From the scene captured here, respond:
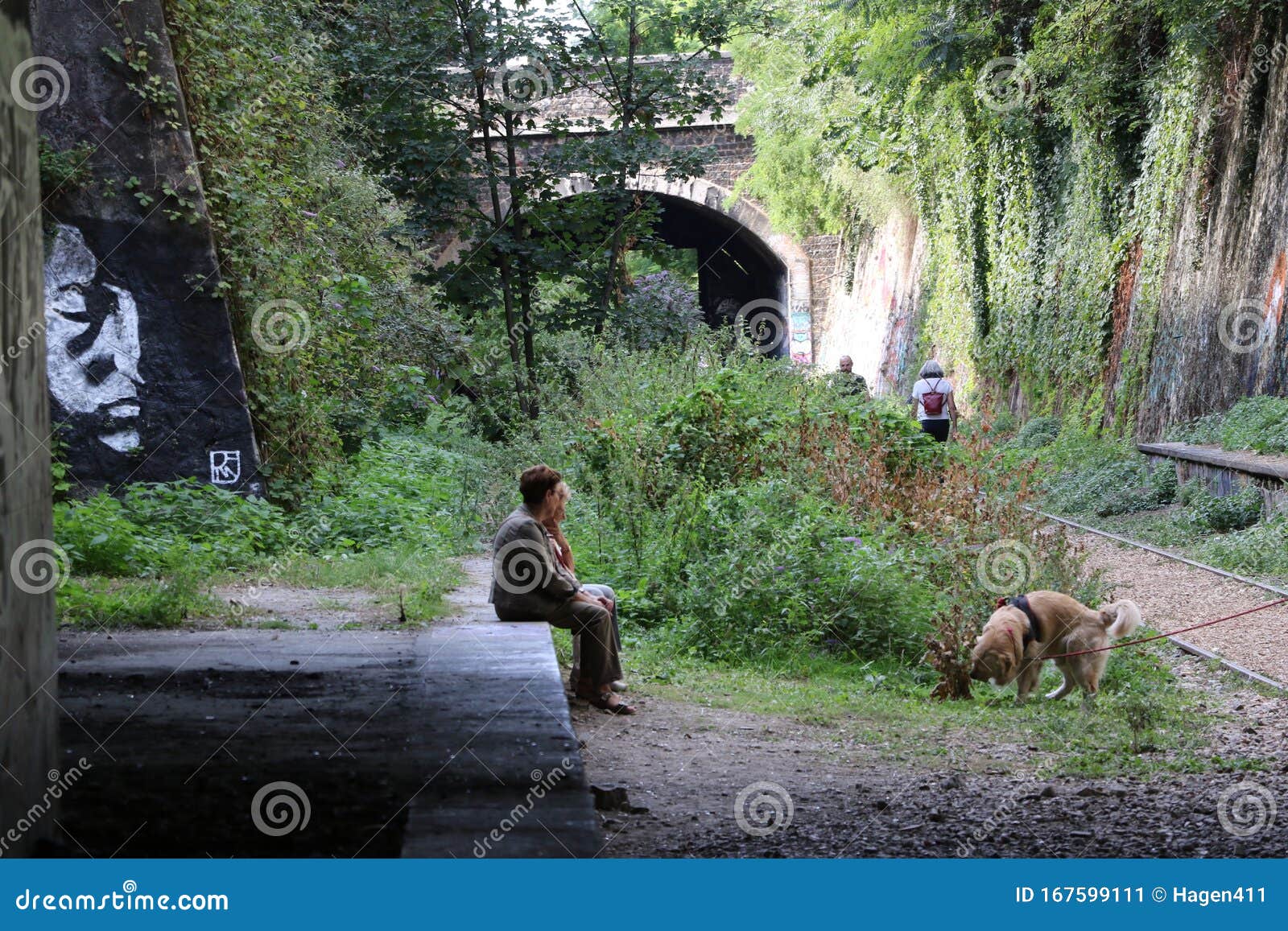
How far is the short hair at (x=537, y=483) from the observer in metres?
6.70

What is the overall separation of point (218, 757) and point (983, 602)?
197 inches

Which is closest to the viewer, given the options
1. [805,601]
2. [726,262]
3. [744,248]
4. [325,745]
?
[325,745]

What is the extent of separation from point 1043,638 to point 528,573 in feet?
9.03

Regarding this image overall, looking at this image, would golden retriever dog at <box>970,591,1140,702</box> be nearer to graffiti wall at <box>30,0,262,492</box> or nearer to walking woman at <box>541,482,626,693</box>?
walking woman at <box>541,482,626,693</box>

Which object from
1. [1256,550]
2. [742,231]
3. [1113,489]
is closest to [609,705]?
[1256,550]

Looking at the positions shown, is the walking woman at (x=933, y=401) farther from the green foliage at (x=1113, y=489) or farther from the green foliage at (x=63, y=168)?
the green foliage at (x=63, y=168)

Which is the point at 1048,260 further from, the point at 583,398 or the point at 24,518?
the point at 24,518

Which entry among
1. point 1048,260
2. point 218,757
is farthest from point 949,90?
point 218,757

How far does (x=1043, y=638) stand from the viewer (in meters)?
6.88

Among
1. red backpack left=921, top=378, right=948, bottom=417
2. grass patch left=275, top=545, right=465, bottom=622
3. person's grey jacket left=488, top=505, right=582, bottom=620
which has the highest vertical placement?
red backpack left=921, top=378, right=948, bottom=417

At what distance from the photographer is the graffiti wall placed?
9.59 metres

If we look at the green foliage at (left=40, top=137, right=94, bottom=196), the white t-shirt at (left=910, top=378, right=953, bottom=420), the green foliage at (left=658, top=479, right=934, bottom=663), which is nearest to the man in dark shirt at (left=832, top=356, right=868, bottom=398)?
the white t-shirt at (left=910, top=378, right=953, bottom=420)

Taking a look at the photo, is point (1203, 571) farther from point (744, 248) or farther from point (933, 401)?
point (744, 248)

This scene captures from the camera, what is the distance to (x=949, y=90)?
22.1 metres
